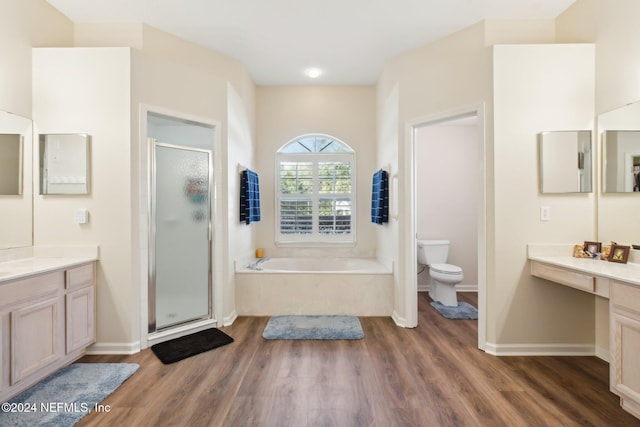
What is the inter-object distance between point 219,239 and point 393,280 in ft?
6.50

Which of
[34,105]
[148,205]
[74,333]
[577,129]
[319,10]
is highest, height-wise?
[319,10]

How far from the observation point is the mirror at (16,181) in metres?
2.27

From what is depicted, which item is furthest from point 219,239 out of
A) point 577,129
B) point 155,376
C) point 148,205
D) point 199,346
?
point 577,129

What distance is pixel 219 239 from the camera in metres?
3.12

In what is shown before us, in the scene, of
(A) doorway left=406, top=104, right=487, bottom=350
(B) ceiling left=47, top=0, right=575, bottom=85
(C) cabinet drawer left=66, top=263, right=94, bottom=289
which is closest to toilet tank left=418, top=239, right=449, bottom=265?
(A) doorway left=406, top=104, right=487, bottom=350

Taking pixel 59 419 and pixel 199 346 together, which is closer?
pixel 59 419

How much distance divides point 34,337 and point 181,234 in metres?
1.27

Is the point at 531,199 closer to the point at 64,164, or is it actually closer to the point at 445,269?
the point at 445,269

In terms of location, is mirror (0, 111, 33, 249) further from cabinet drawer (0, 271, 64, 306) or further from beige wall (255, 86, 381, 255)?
beige wall (255, 86, 381, 255)

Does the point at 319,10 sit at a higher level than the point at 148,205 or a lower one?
higher

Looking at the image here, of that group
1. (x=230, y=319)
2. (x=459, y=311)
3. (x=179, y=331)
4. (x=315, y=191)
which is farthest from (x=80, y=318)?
(x=459, y=311)

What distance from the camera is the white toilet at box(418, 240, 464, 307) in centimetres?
368

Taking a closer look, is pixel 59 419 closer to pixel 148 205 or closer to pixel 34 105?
pixel 148 205

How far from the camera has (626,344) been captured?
168cm
